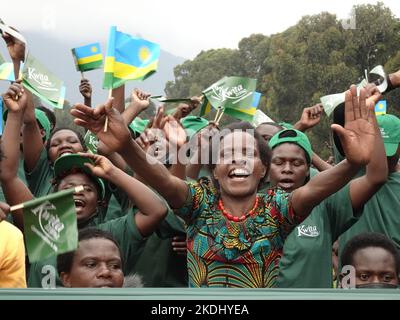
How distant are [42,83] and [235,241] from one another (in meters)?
2.23

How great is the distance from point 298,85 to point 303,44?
6.16 ft

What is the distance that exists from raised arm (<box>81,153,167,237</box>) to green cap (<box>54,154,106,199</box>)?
41cm

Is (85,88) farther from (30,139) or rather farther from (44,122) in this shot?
(30,139)

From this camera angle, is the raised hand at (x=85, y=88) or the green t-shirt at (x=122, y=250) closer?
the green t-shirt at (x=122, y=250)

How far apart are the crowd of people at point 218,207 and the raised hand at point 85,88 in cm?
168

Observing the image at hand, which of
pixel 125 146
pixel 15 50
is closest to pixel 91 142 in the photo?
pixel 15 50

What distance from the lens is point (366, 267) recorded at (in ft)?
10.7

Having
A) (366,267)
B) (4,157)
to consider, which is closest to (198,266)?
(366,267)

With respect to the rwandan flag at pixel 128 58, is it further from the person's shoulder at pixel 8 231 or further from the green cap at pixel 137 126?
the person's shoulder at pixel 8 231

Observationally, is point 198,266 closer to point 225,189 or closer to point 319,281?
point 225,189

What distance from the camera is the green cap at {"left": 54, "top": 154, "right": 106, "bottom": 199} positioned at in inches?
144

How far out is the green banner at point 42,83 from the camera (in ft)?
14.8

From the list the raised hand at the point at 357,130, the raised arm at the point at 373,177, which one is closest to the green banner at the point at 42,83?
the raised arm at the point at 373,177

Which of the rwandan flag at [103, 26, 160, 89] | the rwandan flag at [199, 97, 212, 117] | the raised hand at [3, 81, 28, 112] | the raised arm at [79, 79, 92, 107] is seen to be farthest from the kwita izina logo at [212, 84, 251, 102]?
the raised hand at [3, 81, 28, 112]
